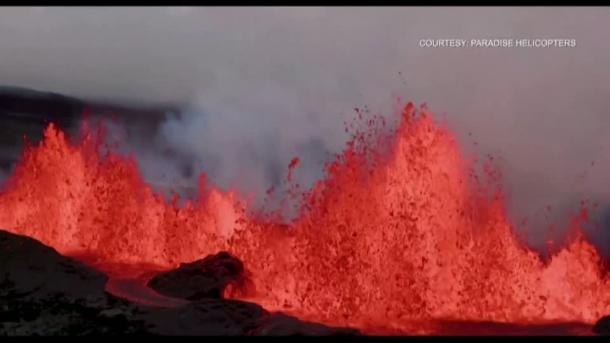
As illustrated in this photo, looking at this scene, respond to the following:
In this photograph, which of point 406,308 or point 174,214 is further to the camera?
point 174,214

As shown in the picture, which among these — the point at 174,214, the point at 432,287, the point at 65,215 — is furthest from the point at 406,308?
the point at 65,215

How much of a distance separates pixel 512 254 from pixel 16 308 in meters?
14.5

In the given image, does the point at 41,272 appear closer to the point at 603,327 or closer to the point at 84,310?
the point at 84,310

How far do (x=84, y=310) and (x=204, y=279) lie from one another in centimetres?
413

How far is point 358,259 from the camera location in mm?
20109

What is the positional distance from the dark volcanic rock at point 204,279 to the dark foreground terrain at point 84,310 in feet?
5.65

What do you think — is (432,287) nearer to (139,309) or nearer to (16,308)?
(139,309)

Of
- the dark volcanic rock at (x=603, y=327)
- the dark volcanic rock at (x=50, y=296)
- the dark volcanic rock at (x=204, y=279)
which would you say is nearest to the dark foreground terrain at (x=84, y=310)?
the dark volcanic rock at (x=50, y=296)

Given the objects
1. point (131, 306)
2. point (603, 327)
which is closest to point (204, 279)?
point (131, 306)

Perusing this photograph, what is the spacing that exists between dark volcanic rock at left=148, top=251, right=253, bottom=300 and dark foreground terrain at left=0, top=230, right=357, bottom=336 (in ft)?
5.65

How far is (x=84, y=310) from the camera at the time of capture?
47.0 ft

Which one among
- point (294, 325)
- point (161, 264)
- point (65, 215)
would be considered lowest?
point (294, 325)

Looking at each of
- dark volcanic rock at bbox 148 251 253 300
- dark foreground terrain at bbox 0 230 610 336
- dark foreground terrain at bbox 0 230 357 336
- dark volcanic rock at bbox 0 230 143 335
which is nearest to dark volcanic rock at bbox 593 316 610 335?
dark foreground terrain at bbox 0 230 610 336

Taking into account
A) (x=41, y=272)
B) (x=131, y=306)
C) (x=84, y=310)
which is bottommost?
(x=84, y=310)
